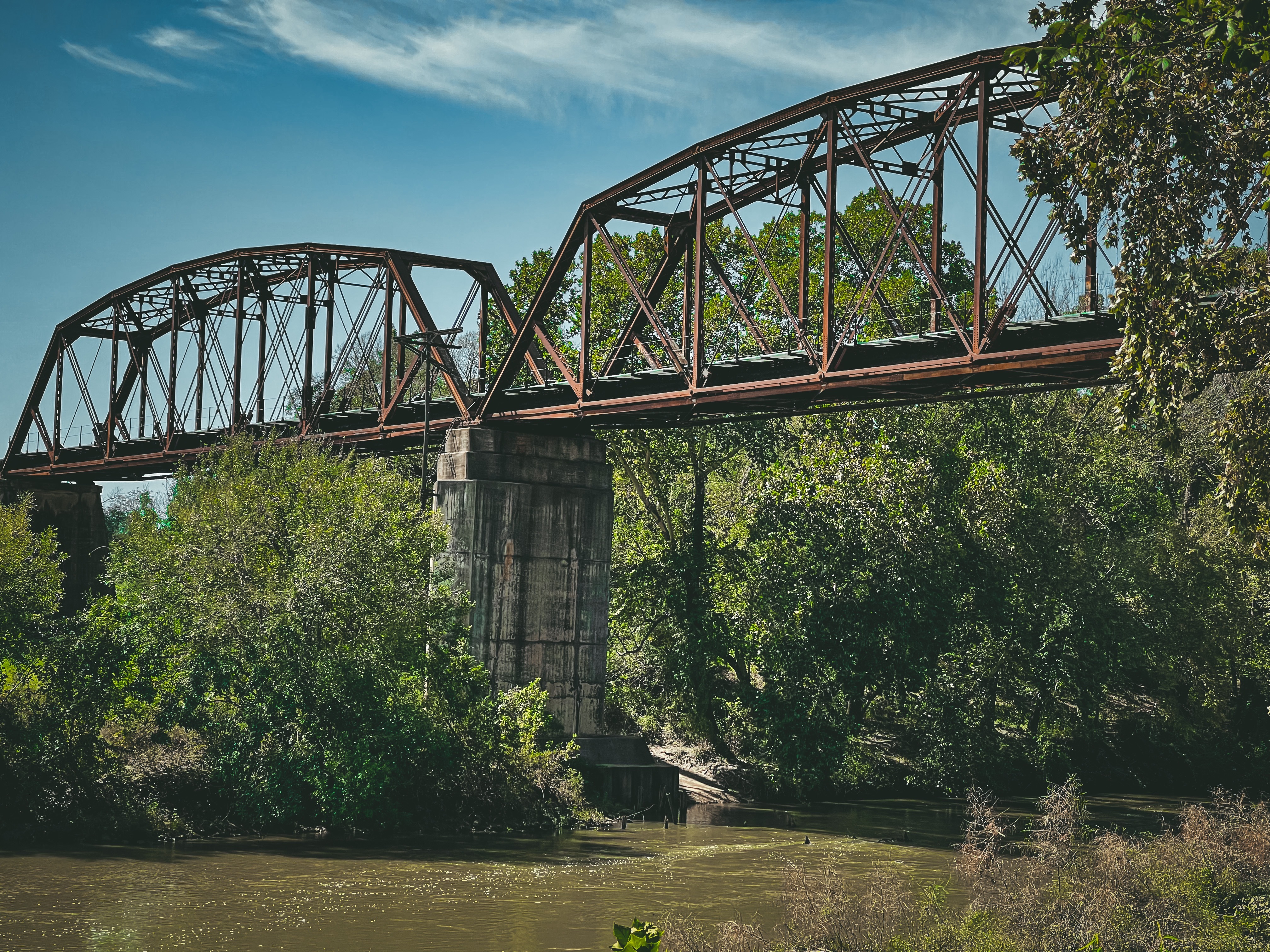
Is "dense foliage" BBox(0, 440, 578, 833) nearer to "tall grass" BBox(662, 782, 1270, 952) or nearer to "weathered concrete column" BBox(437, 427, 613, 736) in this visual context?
"weathered concrete column" BBox(437, 427, 613, 736)

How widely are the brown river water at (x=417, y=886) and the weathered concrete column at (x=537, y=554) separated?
180 inches

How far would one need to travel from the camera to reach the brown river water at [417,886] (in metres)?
17.3

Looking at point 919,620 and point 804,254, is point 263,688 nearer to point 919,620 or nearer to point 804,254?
point 804,254

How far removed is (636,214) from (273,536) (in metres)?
11.5

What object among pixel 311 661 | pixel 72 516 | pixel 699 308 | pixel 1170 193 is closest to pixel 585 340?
pixel 699 308

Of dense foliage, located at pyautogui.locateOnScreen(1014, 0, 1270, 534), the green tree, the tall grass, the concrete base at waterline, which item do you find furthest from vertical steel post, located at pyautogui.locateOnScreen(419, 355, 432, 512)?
dense foliage, located at pyautogui.locateOnScreen(1014, 0, 1270, 534)

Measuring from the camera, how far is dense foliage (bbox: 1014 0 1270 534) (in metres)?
13.3

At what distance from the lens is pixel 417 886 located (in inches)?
834

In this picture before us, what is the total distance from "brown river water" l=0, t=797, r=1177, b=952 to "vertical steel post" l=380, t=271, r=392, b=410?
44.1ft

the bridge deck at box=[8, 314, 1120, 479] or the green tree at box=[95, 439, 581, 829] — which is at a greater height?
the bridge deck at box=[8, 314, 1120, 479]

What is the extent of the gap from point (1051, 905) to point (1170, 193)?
8029 millimetres

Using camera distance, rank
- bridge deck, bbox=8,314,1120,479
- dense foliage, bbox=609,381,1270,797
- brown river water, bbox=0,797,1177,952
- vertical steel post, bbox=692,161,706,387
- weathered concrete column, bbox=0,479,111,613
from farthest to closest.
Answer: weathered concrete column, bbox=0,479,111,613 → dense foliage, bbox=609,381,1270,797 → vertical steel post, bbox=692,161,706,387 → bridge deck, bbox=8,314,1120,479 → brown river water, bbox=0,797,1177,952

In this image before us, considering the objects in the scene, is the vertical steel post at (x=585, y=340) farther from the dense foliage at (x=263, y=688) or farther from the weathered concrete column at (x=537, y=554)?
the dense foliage at (x=263, y=688)

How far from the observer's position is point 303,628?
993 inches
